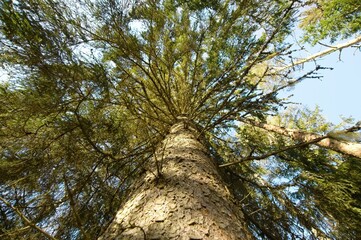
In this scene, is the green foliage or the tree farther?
the green foliage

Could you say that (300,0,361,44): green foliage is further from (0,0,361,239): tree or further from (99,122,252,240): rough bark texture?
(99,122,252,240): rough bark texture

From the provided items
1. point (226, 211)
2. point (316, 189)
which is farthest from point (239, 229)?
point (316, 189)

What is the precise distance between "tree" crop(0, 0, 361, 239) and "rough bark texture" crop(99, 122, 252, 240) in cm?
1

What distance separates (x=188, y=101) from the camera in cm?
507

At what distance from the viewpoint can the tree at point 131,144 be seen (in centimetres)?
176

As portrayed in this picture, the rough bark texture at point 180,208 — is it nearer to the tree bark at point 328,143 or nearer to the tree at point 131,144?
the tree at point 131,144

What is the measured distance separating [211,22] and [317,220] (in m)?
3.80

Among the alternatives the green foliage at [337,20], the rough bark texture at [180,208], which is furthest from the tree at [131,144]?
the green foliage at [337,20]

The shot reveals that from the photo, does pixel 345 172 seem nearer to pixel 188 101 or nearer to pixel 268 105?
pixel 268 105

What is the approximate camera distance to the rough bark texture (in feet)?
4.36

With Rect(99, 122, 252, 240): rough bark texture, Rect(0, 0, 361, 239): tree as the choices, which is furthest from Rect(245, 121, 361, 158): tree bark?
Rect(99, 122, 252, 240): rough bark texture

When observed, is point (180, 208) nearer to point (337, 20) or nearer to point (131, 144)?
point (131, 144)

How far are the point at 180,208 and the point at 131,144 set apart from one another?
3307 mm

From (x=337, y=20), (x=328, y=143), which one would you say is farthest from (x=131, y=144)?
(x=337, y=20)
